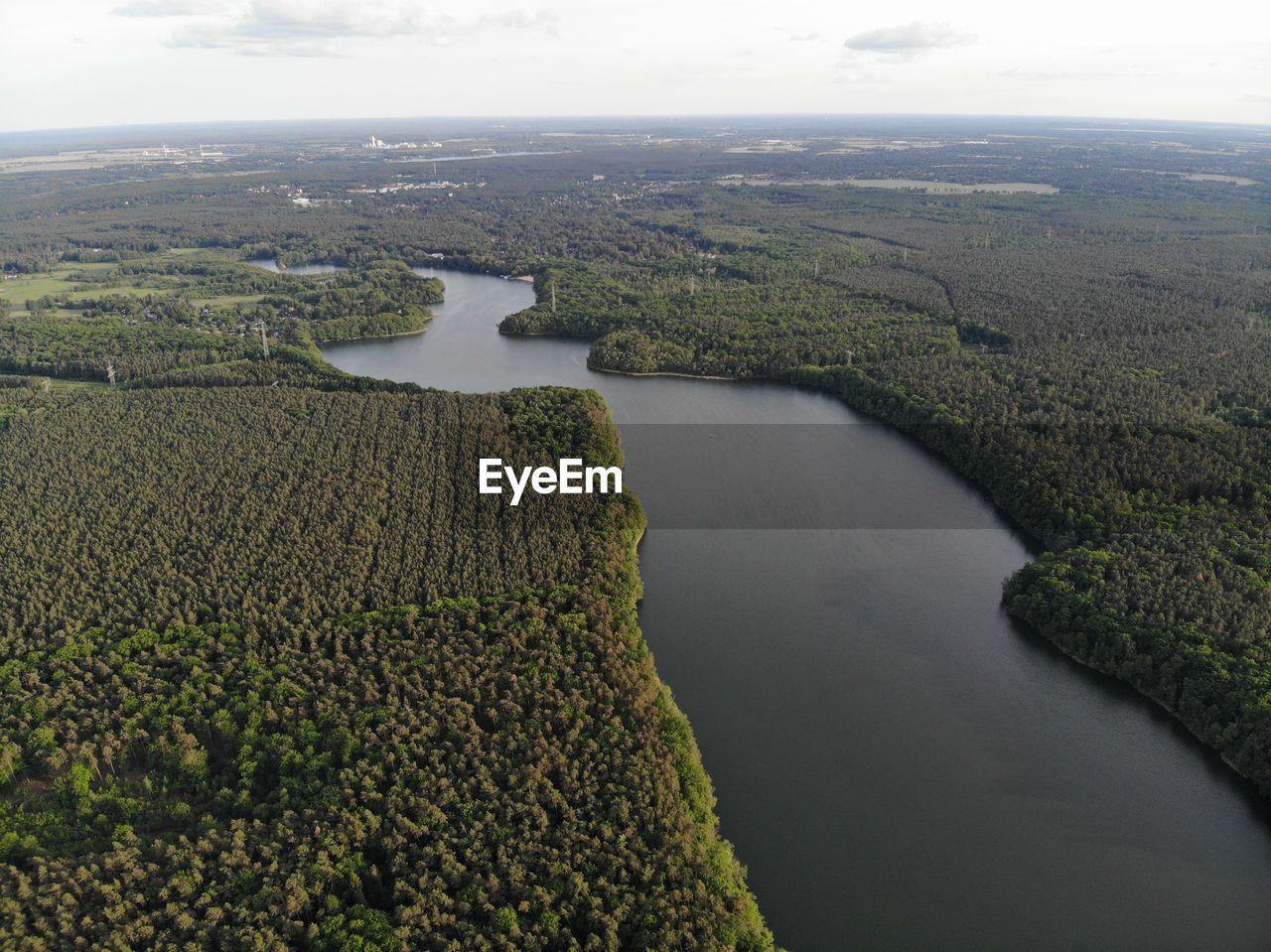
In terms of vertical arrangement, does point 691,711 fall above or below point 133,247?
below

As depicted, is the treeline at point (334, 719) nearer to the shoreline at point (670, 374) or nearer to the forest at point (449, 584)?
the forest at point (449, 584)

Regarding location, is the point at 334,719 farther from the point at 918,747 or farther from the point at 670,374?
the point at 670,374

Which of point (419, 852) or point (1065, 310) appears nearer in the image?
point (419, 852)

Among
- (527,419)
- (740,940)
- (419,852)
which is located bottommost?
(740,940)

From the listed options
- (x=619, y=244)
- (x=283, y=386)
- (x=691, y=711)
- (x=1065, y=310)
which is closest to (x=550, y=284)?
(x=619, y=244)

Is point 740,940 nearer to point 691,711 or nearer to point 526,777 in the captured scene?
point 526,777

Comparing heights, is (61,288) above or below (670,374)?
above

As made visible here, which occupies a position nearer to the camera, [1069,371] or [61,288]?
[1069,371]

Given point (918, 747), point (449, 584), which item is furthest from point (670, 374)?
point (918, 747)

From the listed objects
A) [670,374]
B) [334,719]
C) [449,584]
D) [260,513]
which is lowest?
[334,719]
